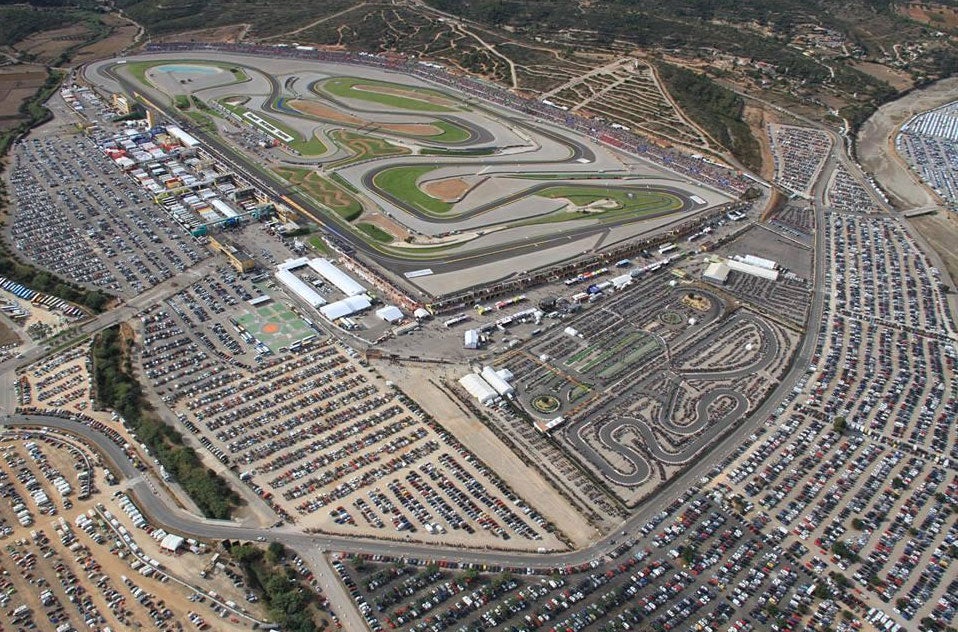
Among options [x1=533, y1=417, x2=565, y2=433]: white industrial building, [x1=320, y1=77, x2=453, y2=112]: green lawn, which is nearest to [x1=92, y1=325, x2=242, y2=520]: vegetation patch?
[x1=533, y1=417, x2=565, y2=433]: white industrial building

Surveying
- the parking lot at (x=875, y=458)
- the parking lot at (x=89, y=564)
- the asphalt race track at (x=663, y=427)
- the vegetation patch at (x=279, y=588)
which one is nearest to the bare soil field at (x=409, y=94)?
the parking lot at (x=875, y=458)

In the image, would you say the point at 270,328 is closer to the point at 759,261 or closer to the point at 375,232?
the point at 375,232

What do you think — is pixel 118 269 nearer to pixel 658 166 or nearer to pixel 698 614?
pixel 698 614

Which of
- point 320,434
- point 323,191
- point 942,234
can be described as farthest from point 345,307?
point 942,234

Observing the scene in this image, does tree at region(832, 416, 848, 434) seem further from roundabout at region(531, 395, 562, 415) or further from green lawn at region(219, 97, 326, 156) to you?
green lawn at region(219, 97, 326, 156)

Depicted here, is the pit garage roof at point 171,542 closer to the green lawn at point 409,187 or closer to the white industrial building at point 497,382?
the white industrial building at point 497,382

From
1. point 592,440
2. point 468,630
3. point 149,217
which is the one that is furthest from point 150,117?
point 468,630
